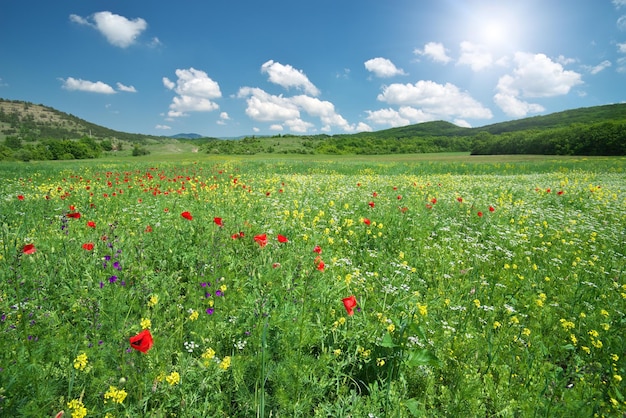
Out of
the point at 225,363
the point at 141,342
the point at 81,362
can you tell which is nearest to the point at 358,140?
the point at 225,363

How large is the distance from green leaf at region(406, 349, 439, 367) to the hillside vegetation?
230 feet

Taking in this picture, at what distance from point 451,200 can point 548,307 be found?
232 inches

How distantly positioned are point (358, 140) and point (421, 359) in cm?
12530

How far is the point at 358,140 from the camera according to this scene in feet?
Result: 402

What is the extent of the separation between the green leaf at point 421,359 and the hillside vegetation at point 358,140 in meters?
70.0

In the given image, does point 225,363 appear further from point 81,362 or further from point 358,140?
point 358,140

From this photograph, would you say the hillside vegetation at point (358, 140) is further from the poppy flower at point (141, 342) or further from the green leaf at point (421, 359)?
the poppy flower at point (141, 342)

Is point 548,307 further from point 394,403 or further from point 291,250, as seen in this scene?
point 291,250

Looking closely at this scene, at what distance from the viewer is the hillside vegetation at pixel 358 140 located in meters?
55.8

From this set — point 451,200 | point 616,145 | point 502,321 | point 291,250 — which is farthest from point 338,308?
point 616,145

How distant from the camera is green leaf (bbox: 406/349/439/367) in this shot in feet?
7.53

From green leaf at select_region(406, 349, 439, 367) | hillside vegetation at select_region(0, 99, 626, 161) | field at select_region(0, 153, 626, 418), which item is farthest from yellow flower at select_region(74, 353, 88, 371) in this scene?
hillside vegetation at select_region(0, 99, 626, 161)

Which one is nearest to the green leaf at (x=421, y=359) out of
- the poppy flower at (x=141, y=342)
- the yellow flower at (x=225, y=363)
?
the yellow flower at (x=225, y=363)

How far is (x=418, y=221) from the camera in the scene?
6.40 m
